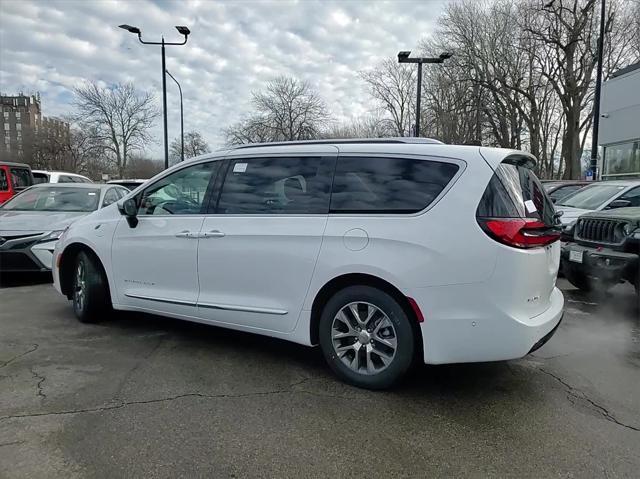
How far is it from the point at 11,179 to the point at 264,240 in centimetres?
1154

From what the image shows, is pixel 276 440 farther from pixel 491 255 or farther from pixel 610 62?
pixel 610 62

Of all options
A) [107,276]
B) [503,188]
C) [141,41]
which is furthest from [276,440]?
[141,41]

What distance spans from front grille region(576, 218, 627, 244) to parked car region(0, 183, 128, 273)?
722 cm

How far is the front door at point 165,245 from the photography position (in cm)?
425

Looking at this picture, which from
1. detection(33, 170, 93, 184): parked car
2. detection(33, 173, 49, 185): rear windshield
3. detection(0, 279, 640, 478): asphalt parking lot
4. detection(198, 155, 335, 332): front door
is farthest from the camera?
detection(33, 173, 49, 185): rear windshield

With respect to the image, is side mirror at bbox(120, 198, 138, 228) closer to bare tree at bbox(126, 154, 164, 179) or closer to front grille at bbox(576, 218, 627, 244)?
front grille at bbox(576, 218, 627, 244)

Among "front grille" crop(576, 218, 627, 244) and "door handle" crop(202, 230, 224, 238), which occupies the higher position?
"door handle" crop(202, 230, 224, 238)

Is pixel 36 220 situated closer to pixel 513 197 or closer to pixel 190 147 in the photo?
pixel 513 197

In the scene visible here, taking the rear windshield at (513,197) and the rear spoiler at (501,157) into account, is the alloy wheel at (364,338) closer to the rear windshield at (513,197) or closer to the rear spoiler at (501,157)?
the rear windshield at (513,197)

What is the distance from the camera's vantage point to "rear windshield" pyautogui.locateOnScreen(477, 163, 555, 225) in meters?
3.15

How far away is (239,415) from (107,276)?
2.52 meters

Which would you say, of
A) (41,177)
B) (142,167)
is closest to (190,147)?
(142,167)

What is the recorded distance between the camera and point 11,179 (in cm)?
1245

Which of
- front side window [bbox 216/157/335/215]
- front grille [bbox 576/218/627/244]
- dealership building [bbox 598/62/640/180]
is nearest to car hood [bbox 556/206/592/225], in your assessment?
front grille [bbox 576/218/627/244]
